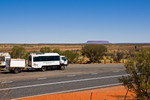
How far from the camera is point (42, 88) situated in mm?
17000

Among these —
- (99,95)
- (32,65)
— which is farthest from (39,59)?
(99,95)

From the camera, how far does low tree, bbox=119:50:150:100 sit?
30.4ft

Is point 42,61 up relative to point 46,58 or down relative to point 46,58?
down

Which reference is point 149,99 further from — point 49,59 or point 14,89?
Result: point 49,59

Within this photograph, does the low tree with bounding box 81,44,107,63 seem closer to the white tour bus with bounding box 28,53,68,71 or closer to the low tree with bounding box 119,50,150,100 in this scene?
the white tour bus with bounding box 28,53,68,71

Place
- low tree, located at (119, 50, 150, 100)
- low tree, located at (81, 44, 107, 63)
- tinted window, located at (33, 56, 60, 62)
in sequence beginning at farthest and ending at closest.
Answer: low tree, located at (81, 44, 107, 63) → tinted window, located at (33, 56, 60, 62) → low tree, located at (119, 50, 150, 100)

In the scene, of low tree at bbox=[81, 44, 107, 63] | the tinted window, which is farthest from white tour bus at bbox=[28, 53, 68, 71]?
low tree at bbox=[81, 44, 107, 63]

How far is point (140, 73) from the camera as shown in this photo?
984 cm

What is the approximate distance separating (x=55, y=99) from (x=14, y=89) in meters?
5.05

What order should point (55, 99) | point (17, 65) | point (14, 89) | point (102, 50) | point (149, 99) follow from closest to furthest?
point (149, 99), point (55, 99), point (14, 89), point (17, 65), point (102, 50)

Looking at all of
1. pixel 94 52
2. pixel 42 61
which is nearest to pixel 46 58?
pixel 42 61

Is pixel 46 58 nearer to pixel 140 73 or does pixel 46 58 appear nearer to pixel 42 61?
pixel 42 61

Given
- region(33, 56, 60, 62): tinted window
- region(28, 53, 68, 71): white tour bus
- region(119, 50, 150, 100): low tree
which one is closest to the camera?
region(119, 50, 150, 100): low tree

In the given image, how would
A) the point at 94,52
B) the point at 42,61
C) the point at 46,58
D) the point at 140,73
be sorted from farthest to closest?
the point at 94,52, the point at 46,58, the point at 42,61, the point at 140,73
